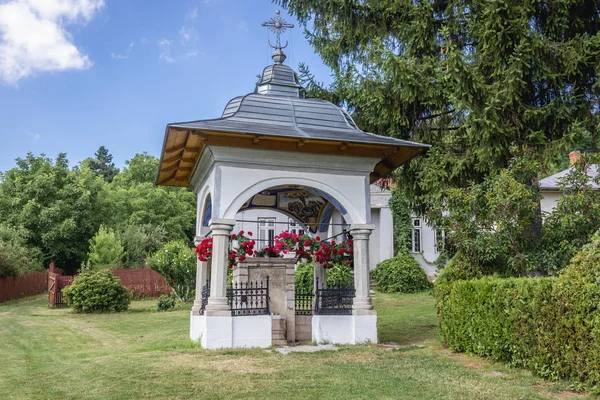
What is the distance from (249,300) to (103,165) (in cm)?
6472

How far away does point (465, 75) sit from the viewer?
8.98 m

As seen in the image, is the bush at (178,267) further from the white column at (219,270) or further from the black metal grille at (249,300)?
the white column at (219,270)

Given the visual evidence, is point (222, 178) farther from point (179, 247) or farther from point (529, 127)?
point (179, 247)

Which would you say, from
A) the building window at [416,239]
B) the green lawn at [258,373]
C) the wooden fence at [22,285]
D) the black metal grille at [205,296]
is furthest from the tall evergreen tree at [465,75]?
the wooden fence at [22,285]

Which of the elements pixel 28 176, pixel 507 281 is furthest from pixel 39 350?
pixel 28 176

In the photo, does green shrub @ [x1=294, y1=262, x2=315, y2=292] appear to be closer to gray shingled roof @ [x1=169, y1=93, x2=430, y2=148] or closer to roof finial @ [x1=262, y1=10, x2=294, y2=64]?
roof finial @ [x1=262, y1=10, x2=294, y2=64]

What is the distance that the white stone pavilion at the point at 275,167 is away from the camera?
8.81m

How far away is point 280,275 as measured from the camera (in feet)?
33.4

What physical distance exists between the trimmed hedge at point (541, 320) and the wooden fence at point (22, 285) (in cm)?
2332

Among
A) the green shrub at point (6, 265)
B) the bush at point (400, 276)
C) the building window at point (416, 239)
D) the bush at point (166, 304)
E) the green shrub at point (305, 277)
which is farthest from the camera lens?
the building window at point (416, 239)

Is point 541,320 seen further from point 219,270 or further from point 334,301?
point 219,270

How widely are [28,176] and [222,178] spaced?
3080cm

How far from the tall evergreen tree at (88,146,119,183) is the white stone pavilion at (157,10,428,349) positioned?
5847 centimetres

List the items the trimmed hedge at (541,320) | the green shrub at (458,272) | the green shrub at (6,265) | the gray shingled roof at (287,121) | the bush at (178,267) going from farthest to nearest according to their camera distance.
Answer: the green shrub at (6,265) < the bush at (178,267) < the green shrub at (458,272) < the gray shingled roof at (287,121) < the trimmed hedge at (541,320)
